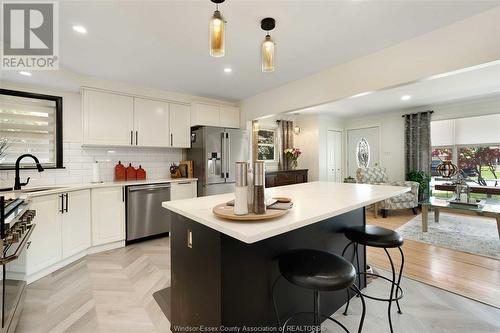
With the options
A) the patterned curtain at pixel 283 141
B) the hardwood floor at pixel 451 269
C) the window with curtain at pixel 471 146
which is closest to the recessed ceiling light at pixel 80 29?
the hardwood floor at pixel 451 269

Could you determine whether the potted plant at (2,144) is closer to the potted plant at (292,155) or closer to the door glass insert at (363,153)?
the potted plant at (292,155)

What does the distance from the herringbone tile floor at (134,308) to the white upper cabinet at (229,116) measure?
2767mm

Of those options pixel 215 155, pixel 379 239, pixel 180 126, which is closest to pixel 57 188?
pixel 180 126

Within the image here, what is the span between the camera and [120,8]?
178 centimetres

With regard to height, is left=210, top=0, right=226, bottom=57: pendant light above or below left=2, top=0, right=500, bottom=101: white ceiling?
below

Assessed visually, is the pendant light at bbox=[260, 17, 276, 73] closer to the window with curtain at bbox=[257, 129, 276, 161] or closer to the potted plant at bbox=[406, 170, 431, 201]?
the window with curtain at bbox=[257, 129, 276, 161]

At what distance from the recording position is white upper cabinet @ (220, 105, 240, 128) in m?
4.34

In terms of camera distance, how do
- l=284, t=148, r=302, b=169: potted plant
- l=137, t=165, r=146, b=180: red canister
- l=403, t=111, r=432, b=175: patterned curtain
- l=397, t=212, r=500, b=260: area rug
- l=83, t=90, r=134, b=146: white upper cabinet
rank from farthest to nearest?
l=284, t=148, r=302, b=169: potted plant
l=403, t=111, r=432, b=175: patterned curtain
l=137, t=165, r=146, b=180: red canister
l=83, t=90, r=134, b=146: white upper cabinet
l=397, t=212, r=500, b=260: area rug

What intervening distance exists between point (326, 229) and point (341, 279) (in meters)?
0.69

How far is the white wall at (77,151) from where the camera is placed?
294 centimetres

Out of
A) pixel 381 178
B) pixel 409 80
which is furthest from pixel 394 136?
pixel 409 80

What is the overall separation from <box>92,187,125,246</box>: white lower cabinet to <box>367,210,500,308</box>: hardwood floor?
3406 millimetres

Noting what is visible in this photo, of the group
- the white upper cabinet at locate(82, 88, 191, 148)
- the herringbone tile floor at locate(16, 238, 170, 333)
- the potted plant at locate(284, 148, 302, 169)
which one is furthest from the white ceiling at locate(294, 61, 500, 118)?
the herringbone tile floor at locate(16, 238, 170, 333)

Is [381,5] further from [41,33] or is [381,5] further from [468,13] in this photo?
[41,33]
